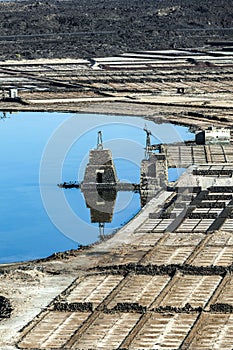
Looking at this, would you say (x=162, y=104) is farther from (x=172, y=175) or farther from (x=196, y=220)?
(x=196, y=220)

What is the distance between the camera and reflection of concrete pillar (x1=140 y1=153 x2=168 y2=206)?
115ft

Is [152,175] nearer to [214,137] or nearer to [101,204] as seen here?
[101,204]

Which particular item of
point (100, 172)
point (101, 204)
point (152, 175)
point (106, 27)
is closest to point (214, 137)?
point (152, 175)

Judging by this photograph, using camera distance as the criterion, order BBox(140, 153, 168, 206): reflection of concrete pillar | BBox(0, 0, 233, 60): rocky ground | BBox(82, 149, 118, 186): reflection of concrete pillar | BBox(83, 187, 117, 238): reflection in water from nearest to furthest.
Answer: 1. BBox(83, 187, 117, 238): reflection in water
2. BBox(140, 153, 168, 206): reflection of concrete pillar
3. BBox(82, 149, 118, 186): reflection of concrete pillar
4. BBox(0, 0, 233, 60): rocky ground

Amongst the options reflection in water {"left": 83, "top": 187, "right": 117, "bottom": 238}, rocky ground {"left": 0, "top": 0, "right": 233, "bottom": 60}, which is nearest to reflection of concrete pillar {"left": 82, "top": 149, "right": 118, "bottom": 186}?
reflection in water {"left": 83, "top": 187, "right": 117, "bottom": 238}

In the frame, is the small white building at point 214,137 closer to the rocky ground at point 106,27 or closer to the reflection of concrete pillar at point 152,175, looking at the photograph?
the reflection of concrete pillar at point 152,175

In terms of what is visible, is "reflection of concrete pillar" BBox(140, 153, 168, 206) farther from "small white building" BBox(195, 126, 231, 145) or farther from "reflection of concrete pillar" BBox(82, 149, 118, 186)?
"small white building" BBox(195, 126, 231, 145)

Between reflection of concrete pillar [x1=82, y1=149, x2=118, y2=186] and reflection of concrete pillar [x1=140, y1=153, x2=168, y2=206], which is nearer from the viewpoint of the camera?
reflection of concrete pillar [x1=140, y1=153, x2=168, y2=206]

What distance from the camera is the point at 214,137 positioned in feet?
138

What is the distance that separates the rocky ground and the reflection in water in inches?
1638

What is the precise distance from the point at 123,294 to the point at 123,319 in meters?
1.79

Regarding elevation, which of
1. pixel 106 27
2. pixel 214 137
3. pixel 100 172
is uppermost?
pixel 106 27

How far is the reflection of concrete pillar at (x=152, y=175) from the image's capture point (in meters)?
35.1

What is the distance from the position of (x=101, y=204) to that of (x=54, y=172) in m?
4.54
